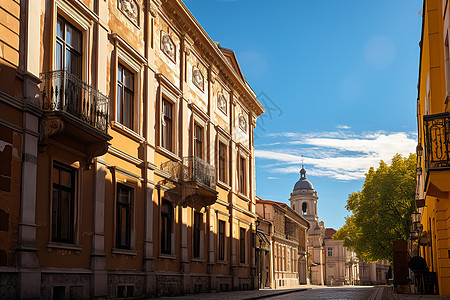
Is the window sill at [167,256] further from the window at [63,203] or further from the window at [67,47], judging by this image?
the window at [67,47]

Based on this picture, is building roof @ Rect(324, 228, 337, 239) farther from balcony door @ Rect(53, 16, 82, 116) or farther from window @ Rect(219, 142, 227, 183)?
balcony door @ Rect(53, 16, 82, 116)

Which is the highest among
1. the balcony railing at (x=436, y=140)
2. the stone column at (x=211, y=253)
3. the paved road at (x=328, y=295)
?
the balcony railing at (x=436, y=140)

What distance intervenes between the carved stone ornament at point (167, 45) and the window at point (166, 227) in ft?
18.4

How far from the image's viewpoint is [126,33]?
18266 millimetres

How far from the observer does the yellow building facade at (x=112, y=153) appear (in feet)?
40.6

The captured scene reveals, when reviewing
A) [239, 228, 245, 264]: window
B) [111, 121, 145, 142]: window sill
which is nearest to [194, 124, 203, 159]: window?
[111, 121, 145, 142]: window sill

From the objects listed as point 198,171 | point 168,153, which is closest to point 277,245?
point 198,171

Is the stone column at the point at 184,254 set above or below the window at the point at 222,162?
below

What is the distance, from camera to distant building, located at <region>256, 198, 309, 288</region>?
4362 centimetres

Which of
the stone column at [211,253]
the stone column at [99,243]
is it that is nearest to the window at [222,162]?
the stone column at [211,253]

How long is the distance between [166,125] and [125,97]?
12.4 feet

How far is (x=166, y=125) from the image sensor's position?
22094 mm

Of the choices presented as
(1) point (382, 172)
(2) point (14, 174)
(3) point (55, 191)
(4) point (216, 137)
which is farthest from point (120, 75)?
(1) point (382, 172)

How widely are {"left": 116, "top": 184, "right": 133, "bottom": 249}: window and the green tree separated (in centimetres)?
3072
